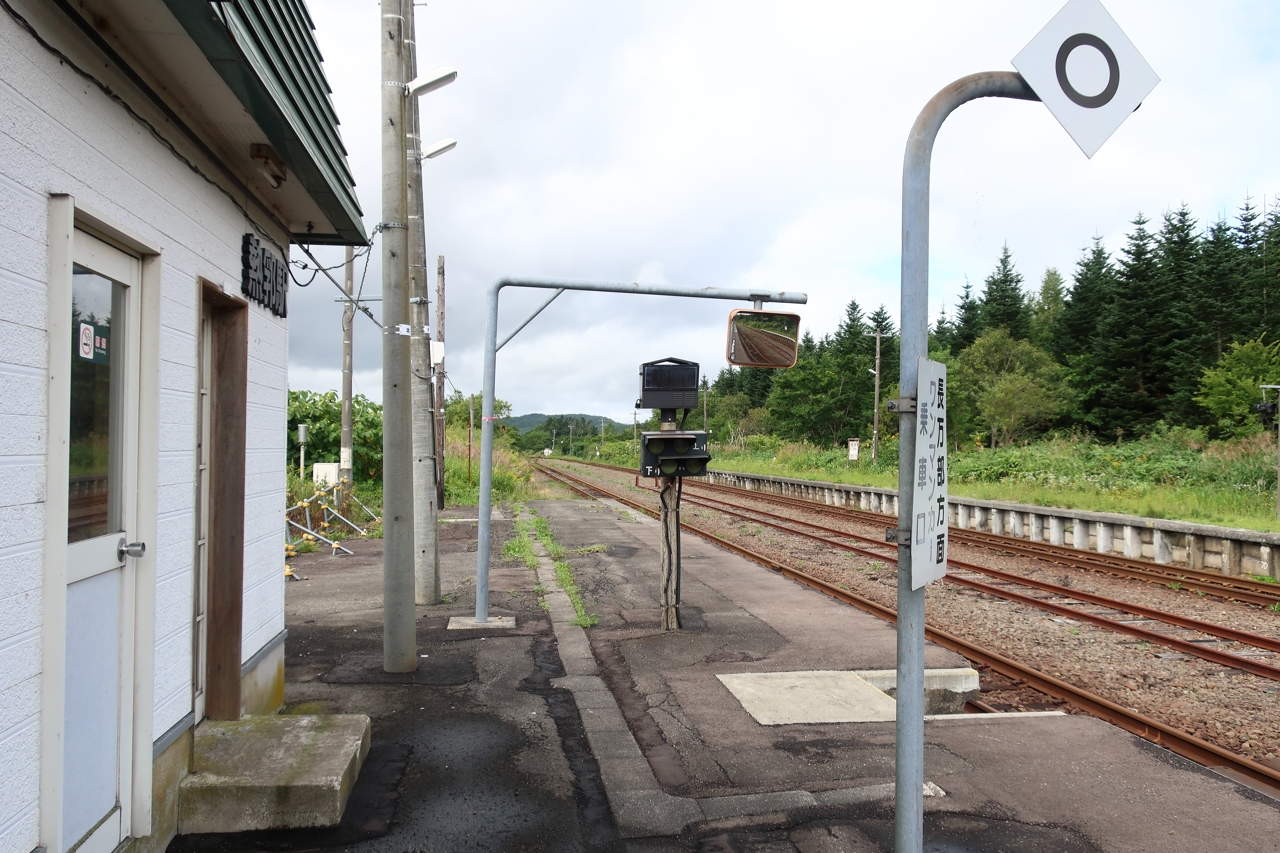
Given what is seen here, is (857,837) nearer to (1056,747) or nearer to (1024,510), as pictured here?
(1056,747)

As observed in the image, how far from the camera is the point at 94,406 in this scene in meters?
2.97

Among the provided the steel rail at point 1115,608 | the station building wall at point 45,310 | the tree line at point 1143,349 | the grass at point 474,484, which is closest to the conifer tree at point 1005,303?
the tree line at point 1143,349

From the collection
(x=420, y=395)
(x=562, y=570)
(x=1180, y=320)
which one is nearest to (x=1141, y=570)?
(x=562, y=570)

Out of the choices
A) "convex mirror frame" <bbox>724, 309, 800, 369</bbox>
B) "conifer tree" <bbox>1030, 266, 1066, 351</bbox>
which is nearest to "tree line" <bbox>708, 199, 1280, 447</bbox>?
"conifer tree" <bbox>1030, 266, 1066, 351</bbox>

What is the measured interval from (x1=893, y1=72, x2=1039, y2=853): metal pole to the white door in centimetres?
278

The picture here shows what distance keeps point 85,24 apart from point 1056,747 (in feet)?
19.1

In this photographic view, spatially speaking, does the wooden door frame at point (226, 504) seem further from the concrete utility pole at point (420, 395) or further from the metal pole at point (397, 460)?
the concrete utility pole at point (420, 395)

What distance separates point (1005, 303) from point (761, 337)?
5603 cm

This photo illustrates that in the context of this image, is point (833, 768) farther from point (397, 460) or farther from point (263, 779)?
point (397, 460)

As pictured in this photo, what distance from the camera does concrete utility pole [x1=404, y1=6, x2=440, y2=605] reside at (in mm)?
8930

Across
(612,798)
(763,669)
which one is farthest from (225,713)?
(763,669)

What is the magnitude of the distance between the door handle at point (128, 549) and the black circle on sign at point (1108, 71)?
3725mm

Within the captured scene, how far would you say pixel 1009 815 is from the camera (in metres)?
3.96

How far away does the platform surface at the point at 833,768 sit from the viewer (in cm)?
378
